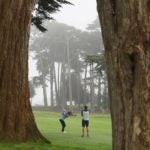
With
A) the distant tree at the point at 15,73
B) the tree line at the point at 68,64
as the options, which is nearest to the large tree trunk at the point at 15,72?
the distant tree at the point at 15,73

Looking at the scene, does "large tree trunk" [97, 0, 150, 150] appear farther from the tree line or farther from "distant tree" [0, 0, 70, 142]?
the tree line

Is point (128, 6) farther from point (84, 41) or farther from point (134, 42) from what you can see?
point (84, 41)

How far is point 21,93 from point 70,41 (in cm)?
8319

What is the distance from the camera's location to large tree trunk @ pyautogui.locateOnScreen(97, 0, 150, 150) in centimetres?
532

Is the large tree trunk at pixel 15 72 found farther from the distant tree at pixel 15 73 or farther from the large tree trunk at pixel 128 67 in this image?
the large tree trunk at pixel 128 67

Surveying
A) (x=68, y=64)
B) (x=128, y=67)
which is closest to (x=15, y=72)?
(x=128, y=67)

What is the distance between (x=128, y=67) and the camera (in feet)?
18.0

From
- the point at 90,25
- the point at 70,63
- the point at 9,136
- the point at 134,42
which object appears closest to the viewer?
the point at 134,42

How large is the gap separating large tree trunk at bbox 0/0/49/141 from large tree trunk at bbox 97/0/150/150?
8970mm

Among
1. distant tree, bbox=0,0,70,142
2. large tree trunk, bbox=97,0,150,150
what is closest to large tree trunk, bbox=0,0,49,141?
distant tree, bbox=0,0,70,142

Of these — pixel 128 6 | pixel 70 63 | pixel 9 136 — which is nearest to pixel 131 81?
pixel 128 6

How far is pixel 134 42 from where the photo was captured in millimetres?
5324

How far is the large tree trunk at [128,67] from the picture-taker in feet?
17.4

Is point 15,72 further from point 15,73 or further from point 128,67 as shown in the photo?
point 128,67
